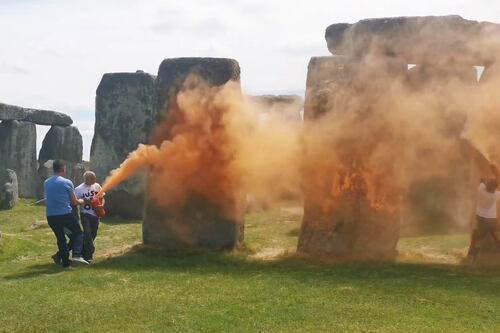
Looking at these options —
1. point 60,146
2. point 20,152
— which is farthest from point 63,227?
point 60,146

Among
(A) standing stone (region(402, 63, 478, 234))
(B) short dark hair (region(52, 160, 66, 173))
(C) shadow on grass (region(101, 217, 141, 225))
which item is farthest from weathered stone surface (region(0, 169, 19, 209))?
(A) standing stone (region(402, 63, 478, 234))

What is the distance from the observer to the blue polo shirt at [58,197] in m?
11.8

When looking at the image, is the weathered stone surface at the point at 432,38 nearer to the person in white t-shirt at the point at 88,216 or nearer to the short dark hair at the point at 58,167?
the person in white t-shirt at the point at 88,216

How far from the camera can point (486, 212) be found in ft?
40.9

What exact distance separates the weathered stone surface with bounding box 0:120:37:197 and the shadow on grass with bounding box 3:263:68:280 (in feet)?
52.4

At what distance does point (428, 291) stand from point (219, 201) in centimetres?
500

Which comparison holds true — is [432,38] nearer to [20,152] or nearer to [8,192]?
[8,192]

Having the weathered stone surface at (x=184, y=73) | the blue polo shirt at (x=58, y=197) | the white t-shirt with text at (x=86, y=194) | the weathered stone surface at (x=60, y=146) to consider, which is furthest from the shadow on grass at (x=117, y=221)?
the weathered stone surface at (x=60, y=146)

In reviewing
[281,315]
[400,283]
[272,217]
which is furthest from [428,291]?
[272,217]

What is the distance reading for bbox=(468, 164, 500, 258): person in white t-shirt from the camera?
12438 mm

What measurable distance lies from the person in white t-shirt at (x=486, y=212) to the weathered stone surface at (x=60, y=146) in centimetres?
2115

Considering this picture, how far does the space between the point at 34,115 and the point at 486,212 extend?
70.0ft

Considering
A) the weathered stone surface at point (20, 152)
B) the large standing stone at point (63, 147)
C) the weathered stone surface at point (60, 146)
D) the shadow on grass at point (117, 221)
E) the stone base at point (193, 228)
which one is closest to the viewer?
the stone base at point (193, 228)

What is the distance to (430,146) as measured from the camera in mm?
17734
